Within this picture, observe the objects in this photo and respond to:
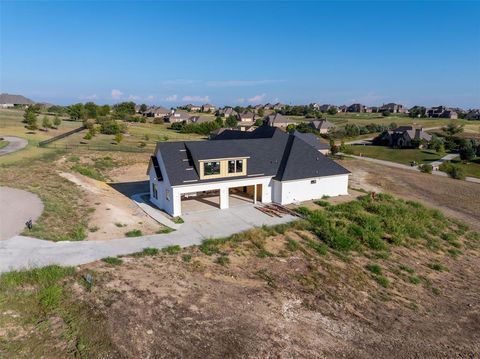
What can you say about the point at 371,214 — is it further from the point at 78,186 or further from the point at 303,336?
the point at 78,186

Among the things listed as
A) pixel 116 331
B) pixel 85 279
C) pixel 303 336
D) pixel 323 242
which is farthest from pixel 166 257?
pixel 323 242

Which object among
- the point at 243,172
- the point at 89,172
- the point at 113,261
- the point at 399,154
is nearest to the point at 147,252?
the point at 113,261

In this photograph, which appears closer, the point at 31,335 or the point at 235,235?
the point at 31,335

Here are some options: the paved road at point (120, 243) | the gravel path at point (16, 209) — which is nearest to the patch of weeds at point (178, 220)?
the paved road at point (120, 243)

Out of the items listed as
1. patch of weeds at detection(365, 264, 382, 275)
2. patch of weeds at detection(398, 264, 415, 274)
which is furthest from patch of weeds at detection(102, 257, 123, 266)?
patch of weeds at detection(398, 264, 415, 274)

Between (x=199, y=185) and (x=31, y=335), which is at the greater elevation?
(x=199, y=185)

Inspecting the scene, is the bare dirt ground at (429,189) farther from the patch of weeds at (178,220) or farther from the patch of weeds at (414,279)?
the patch of weeds at (178,220)
